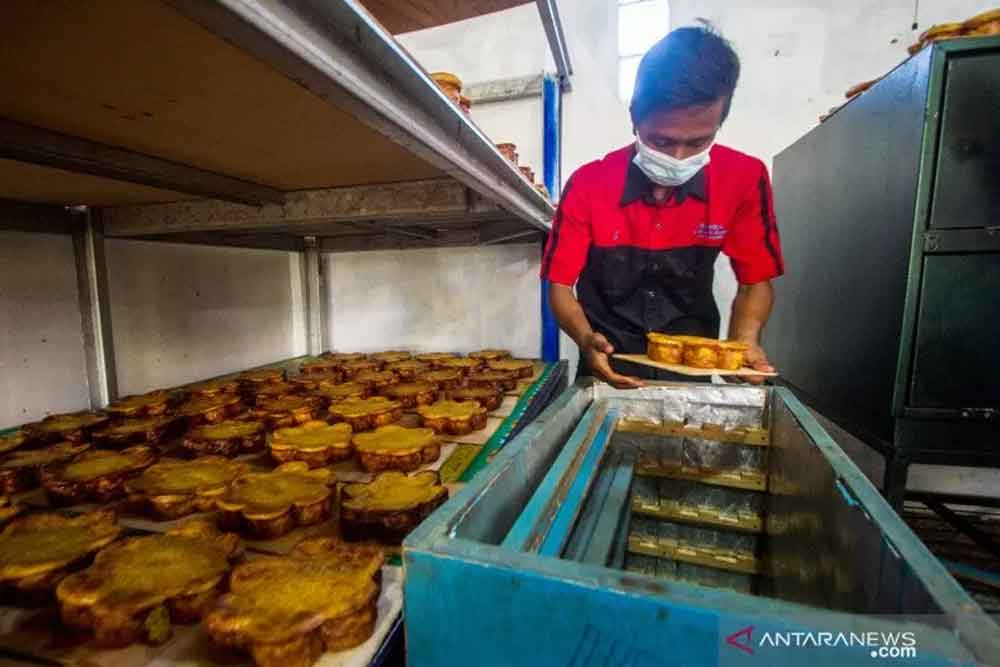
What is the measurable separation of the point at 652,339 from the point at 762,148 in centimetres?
242

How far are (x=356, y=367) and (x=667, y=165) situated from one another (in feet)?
7.02

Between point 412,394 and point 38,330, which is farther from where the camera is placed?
point 412,394

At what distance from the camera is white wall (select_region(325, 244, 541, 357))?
3.49 meters

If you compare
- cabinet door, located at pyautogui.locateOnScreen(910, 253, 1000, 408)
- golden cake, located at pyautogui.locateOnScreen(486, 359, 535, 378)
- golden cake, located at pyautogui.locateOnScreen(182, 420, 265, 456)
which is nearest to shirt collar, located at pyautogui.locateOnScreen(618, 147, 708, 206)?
cabinet door, located at pyautogui.locateOnScreen(910, 253, 1000, 408)

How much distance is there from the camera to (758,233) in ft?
6.15

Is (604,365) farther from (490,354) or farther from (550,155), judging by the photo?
(550,155)

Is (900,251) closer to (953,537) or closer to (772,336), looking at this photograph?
(772,336)

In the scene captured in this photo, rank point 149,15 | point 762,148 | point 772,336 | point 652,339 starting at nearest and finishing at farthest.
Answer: point 149,15, point 652,339, point 772,336, point 762,148

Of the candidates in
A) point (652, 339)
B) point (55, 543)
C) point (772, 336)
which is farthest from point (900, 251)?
point (55, 543)

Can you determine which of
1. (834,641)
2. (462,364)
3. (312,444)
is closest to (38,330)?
(312,444)

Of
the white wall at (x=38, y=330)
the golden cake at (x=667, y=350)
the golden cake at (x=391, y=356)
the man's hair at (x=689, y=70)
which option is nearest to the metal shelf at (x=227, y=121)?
the white wall at (x=38, y=330)

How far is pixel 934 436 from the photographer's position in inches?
59.4

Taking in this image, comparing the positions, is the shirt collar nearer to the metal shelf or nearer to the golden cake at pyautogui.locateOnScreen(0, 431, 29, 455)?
the metal shelf

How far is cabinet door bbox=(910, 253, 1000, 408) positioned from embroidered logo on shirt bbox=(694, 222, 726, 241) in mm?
654
